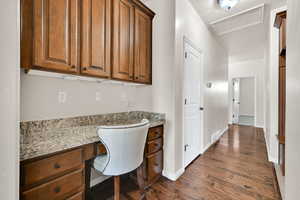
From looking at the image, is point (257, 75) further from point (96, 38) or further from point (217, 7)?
point (96, 38)

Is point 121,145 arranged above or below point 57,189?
above

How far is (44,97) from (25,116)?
0.75 ft

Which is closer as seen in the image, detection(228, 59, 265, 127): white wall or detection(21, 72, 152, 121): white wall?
detection(21, 72, 152, 121): white wall

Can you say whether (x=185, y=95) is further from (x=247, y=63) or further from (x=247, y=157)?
(x=247, y=63)

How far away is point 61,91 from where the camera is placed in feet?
4.81

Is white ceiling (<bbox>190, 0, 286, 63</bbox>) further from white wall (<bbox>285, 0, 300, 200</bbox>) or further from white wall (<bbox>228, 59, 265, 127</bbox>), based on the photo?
white wall (<bbox>285, 0, 300, 200</bbox>)

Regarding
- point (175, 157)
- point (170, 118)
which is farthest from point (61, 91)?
point (175, 157)

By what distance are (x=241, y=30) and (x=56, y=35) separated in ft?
12.3

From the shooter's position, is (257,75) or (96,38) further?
(257,75)

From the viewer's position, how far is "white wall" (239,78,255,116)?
6.79 metres

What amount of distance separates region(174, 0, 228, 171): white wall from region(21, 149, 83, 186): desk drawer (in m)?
1.32

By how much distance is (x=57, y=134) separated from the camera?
1.22 m

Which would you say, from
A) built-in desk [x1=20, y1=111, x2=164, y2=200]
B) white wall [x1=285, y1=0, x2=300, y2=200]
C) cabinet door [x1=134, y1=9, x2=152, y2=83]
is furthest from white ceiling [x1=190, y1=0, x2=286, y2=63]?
built-in desk [x1=20, y1=111, x2=164, y2=200]

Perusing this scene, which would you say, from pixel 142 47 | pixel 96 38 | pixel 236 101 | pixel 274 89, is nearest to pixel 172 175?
pixel 142 47
